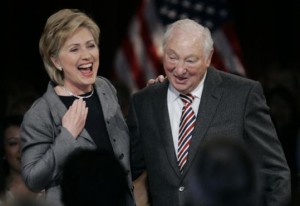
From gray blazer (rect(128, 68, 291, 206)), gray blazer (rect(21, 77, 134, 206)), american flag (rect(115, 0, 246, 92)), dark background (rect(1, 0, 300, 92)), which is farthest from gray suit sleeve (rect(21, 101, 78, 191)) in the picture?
dark background (rect(1, 0, 300, 92))

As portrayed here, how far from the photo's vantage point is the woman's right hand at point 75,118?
4801 mm

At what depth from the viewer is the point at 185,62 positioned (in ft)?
16.2

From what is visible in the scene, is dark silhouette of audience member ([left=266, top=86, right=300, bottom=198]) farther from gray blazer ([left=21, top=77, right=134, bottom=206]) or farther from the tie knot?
gray blazer ([left=21, top=77, right=134, bottom=206])

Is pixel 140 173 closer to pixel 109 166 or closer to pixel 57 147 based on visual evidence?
pixel 57 147

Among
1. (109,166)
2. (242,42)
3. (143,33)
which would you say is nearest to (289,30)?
(242,42)

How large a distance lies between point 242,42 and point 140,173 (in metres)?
4.53

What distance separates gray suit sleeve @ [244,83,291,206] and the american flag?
3.39 metres

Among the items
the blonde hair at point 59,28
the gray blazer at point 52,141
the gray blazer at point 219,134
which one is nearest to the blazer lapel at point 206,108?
the gray blazer at point 219,134

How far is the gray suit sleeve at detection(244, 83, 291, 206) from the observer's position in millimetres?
4895

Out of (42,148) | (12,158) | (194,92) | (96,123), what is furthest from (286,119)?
(42,148)

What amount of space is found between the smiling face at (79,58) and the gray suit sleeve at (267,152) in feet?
2.50

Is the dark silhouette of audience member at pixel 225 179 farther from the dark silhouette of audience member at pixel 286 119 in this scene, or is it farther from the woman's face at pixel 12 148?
the dark silhouette of audience member at pixel 286 119

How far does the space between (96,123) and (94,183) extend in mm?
1871

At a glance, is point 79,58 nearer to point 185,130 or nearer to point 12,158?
point 185,130
